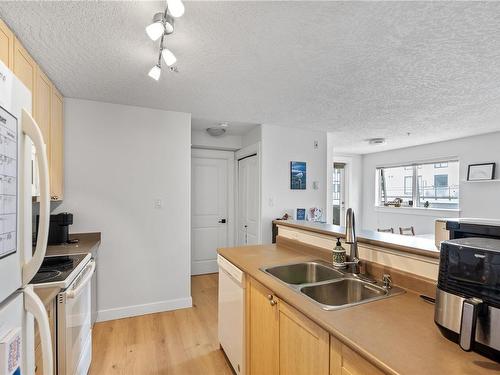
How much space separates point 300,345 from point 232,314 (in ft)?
2.90

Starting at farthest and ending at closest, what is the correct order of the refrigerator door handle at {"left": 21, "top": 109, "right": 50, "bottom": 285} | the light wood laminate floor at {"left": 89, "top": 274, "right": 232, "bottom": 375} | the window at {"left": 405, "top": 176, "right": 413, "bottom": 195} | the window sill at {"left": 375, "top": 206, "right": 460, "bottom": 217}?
the window at {"left": 405, "top": 176, "right": 413, "bottom": 195} < the window sill at {"left": 375, "top": 206, "right": 460, "bottom": 217} < the light wood laminate floor at {"left": 89, "top": 274, "right": 232, "bottom": 375} < the refrigerator door handle at {"left": 21, "top": 109, "right": 50, "bottom": 285}

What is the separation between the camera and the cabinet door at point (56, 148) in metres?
2.39

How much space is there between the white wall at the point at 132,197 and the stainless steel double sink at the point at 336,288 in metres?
1.79

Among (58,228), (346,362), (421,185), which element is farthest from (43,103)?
(421,185)

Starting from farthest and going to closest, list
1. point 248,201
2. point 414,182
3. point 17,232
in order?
point 414,182, point 248,201, point 17,232

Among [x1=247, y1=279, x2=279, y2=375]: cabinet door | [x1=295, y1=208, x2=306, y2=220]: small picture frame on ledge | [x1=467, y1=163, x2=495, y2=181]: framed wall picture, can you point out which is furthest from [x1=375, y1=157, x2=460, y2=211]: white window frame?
[x1=247, y1=279, x2=279, y2=375]: cabinet door

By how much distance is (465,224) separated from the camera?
1.10m

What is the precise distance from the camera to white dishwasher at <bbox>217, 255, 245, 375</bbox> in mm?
1829

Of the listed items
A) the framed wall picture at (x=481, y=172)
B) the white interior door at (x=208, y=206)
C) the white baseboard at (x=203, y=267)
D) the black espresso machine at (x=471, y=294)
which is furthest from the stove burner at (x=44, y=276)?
the framed wall picture at (x=481, y=172)

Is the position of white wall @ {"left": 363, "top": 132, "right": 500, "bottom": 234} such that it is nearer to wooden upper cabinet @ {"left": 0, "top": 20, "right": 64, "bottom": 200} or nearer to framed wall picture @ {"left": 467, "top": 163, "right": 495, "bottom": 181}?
framed wall picture @ {"left": 467, "top": 163, "right": 495, "bottom": 181}

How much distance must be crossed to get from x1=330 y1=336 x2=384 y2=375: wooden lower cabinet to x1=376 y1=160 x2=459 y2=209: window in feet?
17.4

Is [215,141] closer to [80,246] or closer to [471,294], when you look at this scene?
[80,246]

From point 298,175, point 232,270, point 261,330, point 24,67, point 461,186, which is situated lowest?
point 261,330

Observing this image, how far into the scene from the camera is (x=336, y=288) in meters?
1.56
